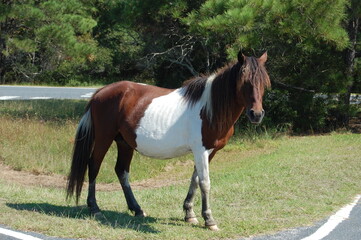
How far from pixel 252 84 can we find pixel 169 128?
113 centimetres

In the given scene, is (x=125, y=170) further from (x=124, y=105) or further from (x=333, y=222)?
(x=333, y=222)

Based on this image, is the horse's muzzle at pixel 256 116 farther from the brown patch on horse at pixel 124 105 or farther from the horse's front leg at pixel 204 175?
the brown patch on horse at pixel 124 105

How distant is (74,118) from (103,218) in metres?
9.69

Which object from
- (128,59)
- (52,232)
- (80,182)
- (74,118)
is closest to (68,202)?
(80,182)

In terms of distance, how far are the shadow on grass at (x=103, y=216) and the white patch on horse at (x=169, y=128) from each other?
811 mm

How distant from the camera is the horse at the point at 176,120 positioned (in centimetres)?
559

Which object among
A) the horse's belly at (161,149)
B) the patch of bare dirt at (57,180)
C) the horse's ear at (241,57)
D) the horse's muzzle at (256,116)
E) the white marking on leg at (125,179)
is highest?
the horse's ear at (241,57)

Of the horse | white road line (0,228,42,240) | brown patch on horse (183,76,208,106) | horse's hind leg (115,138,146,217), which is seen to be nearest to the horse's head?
the horse

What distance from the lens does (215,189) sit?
802 centimetres

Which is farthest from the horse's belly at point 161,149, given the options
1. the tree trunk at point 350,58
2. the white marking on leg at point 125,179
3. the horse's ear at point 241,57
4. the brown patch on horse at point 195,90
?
the tree trunk at point 350,58

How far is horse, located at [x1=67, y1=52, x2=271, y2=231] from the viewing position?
5.59m

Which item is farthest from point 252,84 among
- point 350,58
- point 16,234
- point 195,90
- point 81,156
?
point 350,58

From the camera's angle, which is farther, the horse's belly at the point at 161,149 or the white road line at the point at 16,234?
the horse's belly at the point at 161,149

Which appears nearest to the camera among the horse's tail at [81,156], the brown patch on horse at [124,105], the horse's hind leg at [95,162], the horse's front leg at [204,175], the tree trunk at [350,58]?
the horse's front leg at [204,175]
